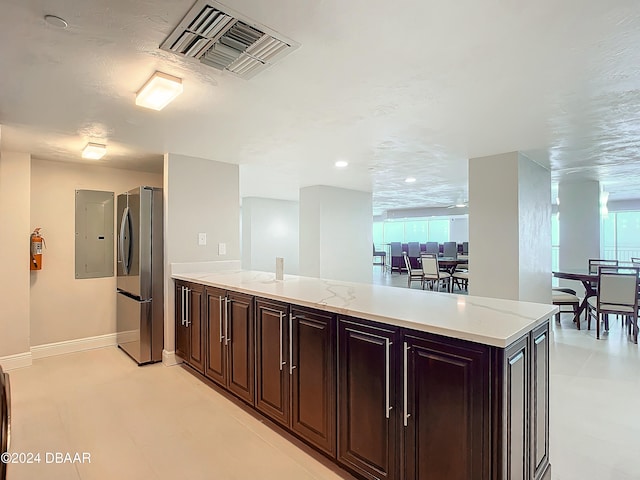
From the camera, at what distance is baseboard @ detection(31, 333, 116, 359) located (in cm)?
405

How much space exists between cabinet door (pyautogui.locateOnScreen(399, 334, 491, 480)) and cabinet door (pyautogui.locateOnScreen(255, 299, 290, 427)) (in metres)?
0.90

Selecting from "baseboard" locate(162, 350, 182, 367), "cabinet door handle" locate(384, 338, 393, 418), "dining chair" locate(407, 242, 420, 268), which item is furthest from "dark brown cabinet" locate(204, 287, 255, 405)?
"dining chair" locate(407, 242, 420, 268)

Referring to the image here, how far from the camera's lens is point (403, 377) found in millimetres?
1670

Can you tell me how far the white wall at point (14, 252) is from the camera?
12.0ft

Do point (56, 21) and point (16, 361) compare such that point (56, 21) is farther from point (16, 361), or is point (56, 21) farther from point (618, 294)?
point (618, 294)

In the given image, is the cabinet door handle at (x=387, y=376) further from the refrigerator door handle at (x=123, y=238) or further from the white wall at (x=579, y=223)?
the white wall at (x=579, y=223)

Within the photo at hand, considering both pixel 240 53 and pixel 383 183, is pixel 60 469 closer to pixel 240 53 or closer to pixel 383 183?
pixel 240 53

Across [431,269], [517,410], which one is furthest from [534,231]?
[431,269]

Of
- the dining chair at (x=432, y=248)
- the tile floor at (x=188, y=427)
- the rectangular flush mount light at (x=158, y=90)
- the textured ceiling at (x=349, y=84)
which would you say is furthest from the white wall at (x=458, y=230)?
the rectangular flush mount light at (x=158, y=90)

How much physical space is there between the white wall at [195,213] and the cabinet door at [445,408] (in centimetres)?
294

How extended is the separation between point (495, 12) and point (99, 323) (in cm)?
493

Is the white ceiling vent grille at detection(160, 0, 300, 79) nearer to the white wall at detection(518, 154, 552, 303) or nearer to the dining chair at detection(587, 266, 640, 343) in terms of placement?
the white wall at detection(518, 154, 552, 303)

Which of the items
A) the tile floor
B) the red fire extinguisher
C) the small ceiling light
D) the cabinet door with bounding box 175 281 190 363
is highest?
the small ceiling light

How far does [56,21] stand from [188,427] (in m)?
2.43
